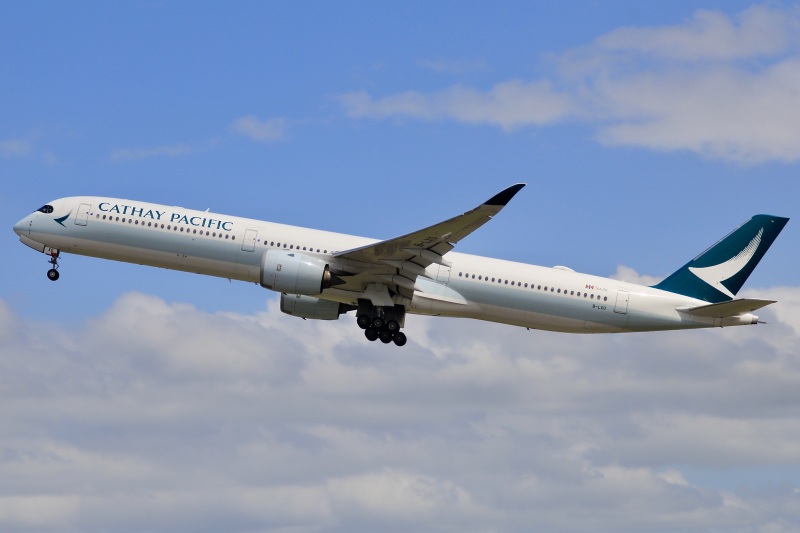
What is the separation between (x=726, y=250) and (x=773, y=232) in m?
2.40

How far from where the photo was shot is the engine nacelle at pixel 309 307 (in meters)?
55.8

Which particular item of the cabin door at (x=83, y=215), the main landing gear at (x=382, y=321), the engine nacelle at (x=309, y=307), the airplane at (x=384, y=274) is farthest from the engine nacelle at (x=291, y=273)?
the cabin door at (x=83, y=215)

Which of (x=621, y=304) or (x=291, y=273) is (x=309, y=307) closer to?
(x=291, y=273)

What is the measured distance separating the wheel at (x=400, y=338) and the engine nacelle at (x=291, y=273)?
15.1ft

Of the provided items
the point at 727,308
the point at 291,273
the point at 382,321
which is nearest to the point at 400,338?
the point at 382,321

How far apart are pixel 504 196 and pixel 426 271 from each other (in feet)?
24.8

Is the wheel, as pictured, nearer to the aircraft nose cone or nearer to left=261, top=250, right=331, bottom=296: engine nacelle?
left=261, top=250, right=331, bottom=296: engine nacelle

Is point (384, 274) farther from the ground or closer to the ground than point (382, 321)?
farther from the ground

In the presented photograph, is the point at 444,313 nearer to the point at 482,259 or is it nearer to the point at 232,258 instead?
the point at 482,259

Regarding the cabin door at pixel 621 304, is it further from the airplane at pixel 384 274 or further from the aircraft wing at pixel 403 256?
the aircraft wing at pixel 403 256

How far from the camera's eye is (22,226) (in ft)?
184

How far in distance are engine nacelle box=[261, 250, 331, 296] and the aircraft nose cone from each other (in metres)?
11.9

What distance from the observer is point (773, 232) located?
186 feet

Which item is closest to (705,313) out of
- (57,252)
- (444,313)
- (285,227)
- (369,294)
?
(444,313)
